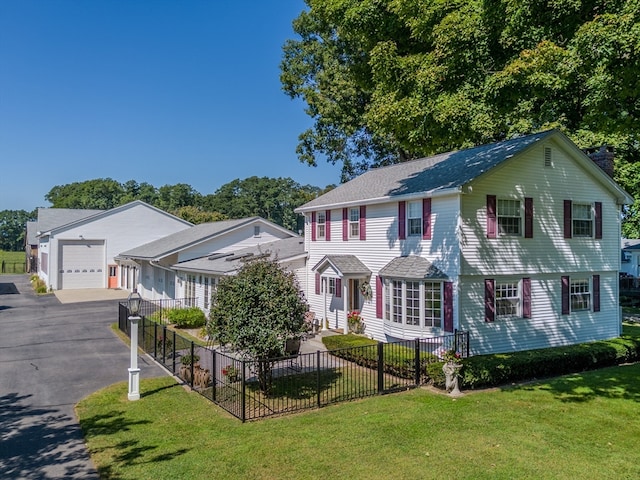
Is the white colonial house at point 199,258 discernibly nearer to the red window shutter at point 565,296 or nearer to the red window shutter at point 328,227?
the red window shutter at point 328,227

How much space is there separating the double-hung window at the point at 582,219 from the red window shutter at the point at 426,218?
612 centimetres

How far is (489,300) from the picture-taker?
1586 cm

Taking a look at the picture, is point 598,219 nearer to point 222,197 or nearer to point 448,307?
point 448,307

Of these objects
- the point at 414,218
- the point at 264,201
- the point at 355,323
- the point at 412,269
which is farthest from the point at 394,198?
the point at 264,201

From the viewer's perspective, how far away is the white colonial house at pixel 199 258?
24516 millimetres

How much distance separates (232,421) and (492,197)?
11353 millimetres

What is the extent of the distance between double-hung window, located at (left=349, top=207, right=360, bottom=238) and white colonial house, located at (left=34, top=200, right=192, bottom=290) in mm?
22131

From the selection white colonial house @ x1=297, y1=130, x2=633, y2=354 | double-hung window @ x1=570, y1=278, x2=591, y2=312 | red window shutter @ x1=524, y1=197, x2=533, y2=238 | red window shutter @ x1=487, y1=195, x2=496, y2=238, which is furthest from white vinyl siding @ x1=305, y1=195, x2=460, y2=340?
double-hung window @ x1=570, y1=278, x2=591, y2=312

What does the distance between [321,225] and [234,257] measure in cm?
552

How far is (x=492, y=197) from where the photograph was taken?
16.0 metres

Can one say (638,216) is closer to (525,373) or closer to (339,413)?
(525,373)

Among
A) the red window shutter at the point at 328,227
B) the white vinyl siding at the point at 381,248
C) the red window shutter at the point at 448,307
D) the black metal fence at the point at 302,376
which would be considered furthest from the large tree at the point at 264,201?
the black metal fence at the point at 302,376

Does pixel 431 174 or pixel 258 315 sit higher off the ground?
pixel 431 174

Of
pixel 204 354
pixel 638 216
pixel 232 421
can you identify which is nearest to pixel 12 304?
pixel 204 354
